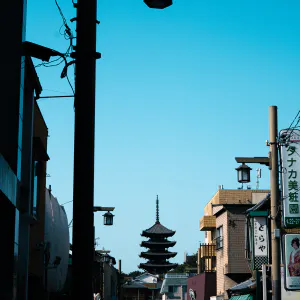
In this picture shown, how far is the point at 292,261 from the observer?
77.7ft

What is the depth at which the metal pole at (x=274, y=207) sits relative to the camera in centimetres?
1661

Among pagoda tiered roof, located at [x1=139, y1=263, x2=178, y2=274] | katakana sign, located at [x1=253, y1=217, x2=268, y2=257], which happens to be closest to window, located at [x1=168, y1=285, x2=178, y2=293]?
pagoda tiered roof, located at [x1=139, y1=263, x2=178, y2=274]

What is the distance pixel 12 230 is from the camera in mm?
13602

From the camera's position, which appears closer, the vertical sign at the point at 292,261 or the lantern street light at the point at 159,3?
the lantern street light at the point at 159,3

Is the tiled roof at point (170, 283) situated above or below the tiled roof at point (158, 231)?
below

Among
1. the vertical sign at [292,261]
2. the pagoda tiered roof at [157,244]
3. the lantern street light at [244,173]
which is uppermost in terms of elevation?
the pagoda tiered roof at [157,244]

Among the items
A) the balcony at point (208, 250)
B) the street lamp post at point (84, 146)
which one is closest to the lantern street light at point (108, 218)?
the balcony at point (208, 250)

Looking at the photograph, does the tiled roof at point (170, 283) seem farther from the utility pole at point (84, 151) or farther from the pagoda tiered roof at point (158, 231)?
the utility pole at point (84, 151)

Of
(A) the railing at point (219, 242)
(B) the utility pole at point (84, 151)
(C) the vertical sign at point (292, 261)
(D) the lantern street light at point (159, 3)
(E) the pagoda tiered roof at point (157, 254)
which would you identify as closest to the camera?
(B) the utility pole at point (84, 151)

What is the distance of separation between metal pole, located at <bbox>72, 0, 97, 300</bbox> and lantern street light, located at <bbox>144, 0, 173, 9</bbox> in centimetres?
57

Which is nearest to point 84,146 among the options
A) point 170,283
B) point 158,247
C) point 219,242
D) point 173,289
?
point 219,242

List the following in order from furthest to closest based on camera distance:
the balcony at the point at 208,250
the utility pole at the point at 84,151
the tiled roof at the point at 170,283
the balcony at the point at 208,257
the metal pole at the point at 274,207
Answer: the tiled roof at the point at 170,283 < the balcony at the point at 208,257 < the balcony at the point at 208,250 < the metal pole at the point at 274,207 < the utility pole at the point at 84,151

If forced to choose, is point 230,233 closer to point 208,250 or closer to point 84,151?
point 208,250

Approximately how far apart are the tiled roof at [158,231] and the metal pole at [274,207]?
10642 cm
